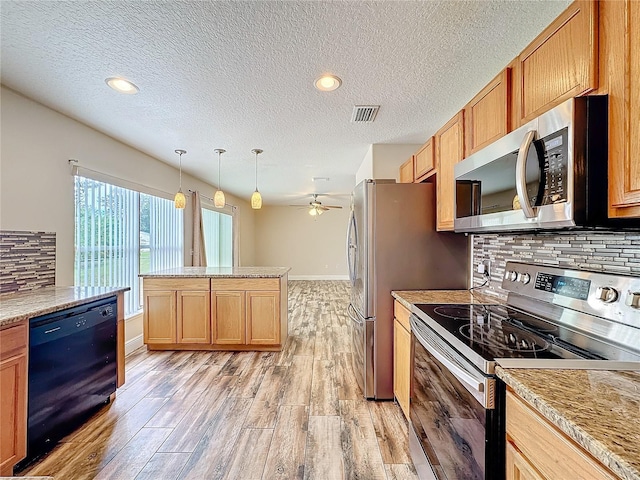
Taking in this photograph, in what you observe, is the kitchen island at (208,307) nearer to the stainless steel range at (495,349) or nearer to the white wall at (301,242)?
the stainless steel range at (495,349)

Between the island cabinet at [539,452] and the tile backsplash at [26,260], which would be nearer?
the island cabinet at [539,452]

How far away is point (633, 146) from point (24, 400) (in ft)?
9.40

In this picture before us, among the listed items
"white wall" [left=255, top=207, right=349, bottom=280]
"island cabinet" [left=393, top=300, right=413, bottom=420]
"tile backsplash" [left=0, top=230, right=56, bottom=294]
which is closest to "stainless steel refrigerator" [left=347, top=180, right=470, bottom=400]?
"island cabinet" [left=393, top=300, right=413, bottom=420]

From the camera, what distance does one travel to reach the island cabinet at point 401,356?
2.06 metres

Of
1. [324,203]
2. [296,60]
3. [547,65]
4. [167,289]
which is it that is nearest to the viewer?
[547,65]

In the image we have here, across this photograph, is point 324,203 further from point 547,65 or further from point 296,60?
point 547,65

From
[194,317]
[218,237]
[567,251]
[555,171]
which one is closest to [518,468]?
[555,171]

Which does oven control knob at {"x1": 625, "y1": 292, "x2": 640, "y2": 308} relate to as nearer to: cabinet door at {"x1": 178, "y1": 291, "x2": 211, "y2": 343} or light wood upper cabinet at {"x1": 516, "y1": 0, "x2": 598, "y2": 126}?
light wood upper cabinet at {"x1": 516, "y1": 0, "x2": 598, "y2": 126}

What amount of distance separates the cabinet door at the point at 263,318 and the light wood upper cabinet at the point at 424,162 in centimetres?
200

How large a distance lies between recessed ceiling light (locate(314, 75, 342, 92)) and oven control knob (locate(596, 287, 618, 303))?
6.08ft

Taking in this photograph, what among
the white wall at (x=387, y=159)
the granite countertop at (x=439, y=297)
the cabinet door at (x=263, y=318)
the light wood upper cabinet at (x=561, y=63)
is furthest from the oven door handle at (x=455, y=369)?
the white wall at (x=387, y=159)

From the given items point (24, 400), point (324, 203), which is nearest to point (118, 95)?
point (24, 400)

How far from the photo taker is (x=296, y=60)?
1.92m

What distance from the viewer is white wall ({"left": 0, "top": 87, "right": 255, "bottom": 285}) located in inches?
89.7
